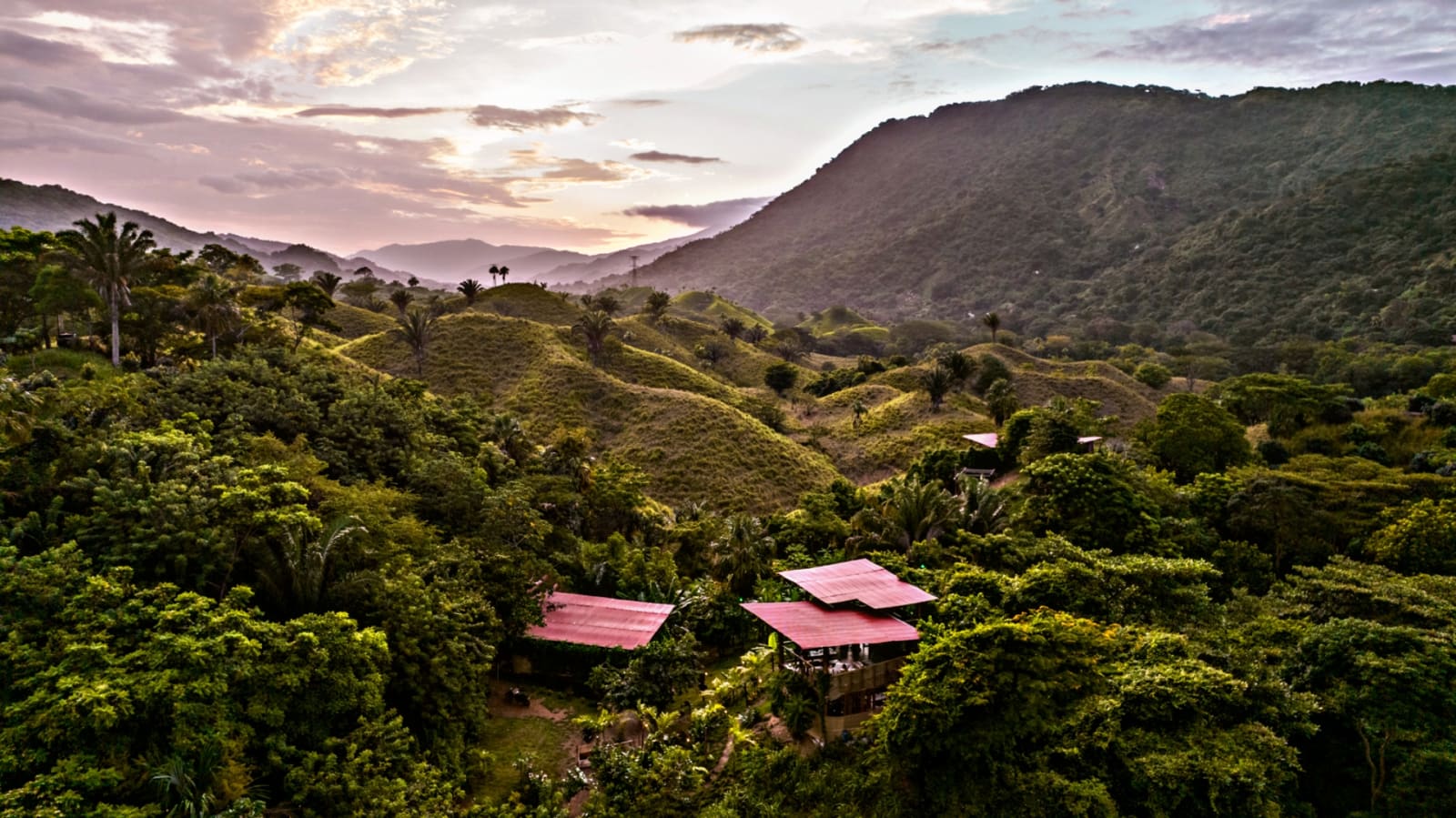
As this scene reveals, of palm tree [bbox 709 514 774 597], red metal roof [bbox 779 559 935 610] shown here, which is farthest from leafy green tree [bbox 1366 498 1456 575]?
palm tree [bbox 709 514 774 597]

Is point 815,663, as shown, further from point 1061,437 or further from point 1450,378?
point 1450,378

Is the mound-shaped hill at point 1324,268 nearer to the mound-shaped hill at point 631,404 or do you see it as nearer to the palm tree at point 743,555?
the mound-shaped hill at point 631,404

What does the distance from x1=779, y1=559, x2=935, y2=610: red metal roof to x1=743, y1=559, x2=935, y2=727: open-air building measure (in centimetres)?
2

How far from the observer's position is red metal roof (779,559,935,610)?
63.2 feet

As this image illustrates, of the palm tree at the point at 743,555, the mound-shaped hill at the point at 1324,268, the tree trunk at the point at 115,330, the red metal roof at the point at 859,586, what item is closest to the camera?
the red metal roof at the point at 859,586

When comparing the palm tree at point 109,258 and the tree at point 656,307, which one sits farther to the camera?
the tree at point 656,307

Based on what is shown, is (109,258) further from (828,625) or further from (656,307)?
(656,307)

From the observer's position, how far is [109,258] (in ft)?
102

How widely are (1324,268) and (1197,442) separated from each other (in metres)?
129

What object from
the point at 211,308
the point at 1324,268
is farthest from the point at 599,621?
the point at 1324,268

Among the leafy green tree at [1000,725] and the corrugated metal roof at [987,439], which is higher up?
the corrugated metal roof at [987,439]

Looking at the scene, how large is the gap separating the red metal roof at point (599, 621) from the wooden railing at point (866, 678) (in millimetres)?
7512

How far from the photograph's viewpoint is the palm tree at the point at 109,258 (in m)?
30.8

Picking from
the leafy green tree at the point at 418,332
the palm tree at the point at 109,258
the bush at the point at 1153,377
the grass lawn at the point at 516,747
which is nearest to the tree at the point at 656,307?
the leafy green tree at the point at 418,332
